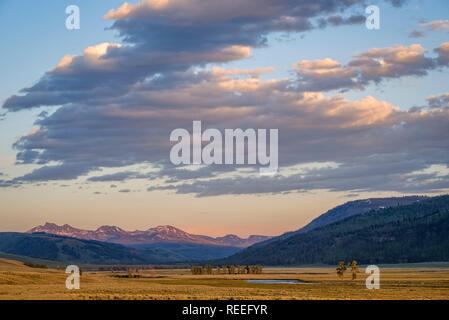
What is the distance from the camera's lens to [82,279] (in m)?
138
